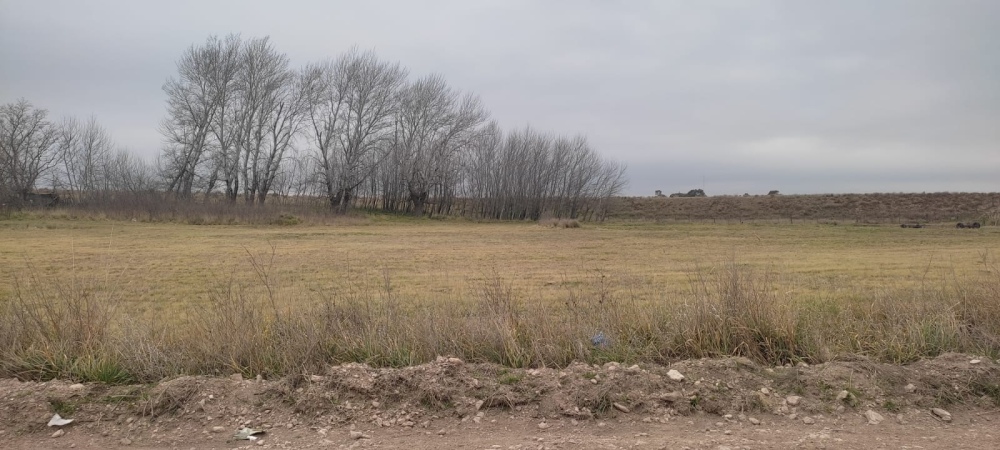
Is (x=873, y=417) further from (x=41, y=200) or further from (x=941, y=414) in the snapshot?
(x=41, y=200)

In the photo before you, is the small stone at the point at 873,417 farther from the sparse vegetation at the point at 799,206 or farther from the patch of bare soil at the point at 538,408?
the sparse vegetation at the point at 799,206

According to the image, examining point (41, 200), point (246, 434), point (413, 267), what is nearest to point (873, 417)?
point (246, 434)

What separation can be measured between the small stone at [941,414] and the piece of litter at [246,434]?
466 cm

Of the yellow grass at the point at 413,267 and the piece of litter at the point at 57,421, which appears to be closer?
the piece of litter at the point at 57,421

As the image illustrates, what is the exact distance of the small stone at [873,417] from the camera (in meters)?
3.87

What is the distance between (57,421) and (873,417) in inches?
221

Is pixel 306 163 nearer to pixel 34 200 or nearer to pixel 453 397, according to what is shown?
pixel 34 200

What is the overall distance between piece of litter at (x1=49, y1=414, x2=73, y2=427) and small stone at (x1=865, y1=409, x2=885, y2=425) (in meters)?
5.50

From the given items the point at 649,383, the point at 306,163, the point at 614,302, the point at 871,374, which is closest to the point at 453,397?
the point at 649,383

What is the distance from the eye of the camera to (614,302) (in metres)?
6.13

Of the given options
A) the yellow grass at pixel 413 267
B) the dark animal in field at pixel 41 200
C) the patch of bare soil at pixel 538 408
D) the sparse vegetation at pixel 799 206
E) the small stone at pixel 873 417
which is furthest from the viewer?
the sparse vegetation at pixel 799 206

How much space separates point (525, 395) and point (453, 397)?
1.74 feet

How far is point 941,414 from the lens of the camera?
13.1 ft

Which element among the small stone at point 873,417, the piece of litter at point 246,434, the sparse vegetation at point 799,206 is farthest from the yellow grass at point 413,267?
the sparse vegetation at point 799,206
